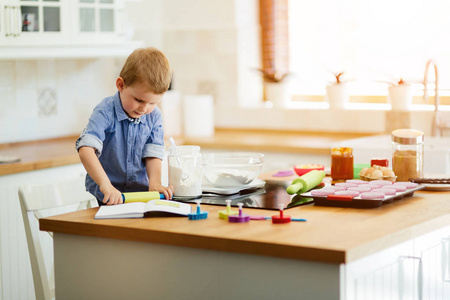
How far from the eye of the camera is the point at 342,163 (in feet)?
8.26

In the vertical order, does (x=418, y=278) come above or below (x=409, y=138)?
below

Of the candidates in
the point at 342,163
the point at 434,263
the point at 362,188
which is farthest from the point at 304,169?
the point at 434,263

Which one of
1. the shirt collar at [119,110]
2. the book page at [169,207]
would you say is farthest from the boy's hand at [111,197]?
the shirt collar at [119,110]

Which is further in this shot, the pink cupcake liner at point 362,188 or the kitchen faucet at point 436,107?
the kitchen faucet at point 436,107

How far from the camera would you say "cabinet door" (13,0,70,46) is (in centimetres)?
349

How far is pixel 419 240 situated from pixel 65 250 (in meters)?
0.97

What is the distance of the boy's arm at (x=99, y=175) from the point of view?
2086 millimetres

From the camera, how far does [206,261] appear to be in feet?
5.66

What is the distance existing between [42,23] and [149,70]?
1645 millimetres

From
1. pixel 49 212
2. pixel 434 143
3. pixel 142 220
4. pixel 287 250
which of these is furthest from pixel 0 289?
pixel 434 143

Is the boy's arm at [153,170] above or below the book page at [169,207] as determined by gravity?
above

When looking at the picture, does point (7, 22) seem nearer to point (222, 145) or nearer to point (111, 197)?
Answer: point (222, 145)

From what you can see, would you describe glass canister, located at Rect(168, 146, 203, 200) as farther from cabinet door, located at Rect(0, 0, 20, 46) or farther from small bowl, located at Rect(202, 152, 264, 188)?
cabinet door, located at Rect(0, 0, 20, 46)

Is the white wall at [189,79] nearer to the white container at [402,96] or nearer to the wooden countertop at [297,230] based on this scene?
the white container at [402,96]
